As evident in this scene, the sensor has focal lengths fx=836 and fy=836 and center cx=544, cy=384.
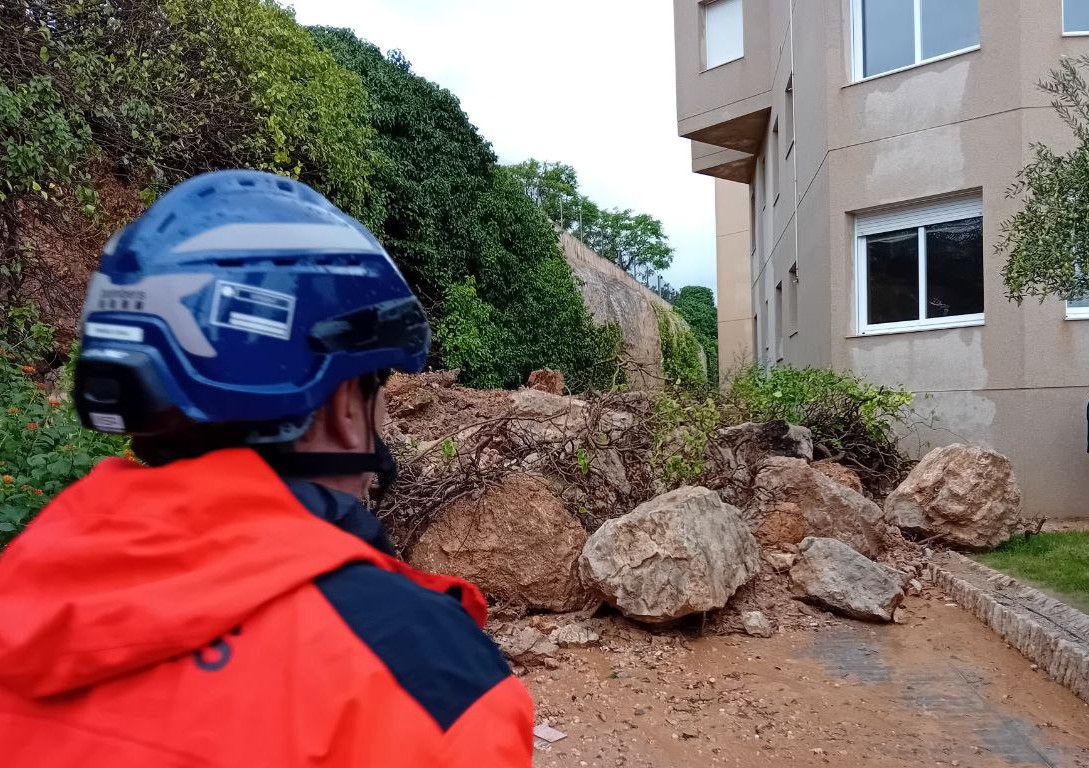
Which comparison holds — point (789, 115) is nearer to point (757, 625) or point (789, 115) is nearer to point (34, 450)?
point (757, 625)

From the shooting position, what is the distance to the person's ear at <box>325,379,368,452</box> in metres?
1.15

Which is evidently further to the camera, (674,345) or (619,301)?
(674,345)

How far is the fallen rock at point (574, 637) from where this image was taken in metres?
5.30

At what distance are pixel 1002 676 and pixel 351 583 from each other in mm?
5106

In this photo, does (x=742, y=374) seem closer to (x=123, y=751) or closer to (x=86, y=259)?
(x=86, y=259)

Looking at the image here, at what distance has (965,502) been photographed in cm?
738

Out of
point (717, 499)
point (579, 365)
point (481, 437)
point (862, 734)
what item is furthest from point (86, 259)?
point (579, 365)

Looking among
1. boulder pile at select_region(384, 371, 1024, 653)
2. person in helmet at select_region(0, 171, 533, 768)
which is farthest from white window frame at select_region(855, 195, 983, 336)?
person in helmet at select_region(0, 171, 533, 768)

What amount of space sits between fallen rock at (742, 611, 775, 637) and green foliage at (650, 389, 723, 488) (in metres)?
1.36

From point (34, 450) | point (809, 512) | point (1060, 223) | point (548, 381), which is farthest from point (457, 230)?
point (34, 450)

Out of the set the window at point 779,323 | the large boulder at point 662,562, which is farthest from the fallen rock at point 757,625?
the window at point 779,323

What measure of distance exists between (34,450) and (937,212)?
32.4ft

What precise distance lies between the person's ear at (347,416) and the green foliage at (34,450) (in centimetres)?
274

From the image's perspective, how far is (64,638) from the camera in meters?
0.85
